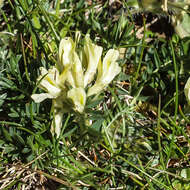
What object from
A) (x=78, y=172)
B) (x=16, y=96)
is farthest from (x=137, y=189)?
(x=16, y=96)

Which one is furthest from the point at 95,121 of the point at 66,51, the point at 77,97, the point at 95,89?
the point at 66,51

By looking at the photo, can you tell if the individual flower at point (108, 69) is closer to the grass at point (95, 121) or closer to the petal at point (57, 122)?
the grass at point (95, 121)

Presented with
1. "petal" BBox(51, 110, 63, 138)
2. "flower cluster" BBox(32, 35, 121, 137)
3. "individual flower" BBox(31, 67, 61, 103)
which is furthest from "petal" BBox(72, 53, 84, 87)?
"petal" BBox(51, 110, 63, 138)

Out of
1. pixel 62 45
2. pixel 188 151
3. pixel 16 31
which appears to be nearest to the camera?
pixel 62 45

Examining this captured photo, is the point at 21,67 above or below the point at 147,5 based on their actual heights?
below

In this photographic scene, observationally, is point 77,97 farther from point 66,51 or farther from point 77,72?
point 66,51

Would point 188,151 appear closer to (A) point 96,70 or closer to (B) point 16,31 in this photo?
(A) point 96,70
